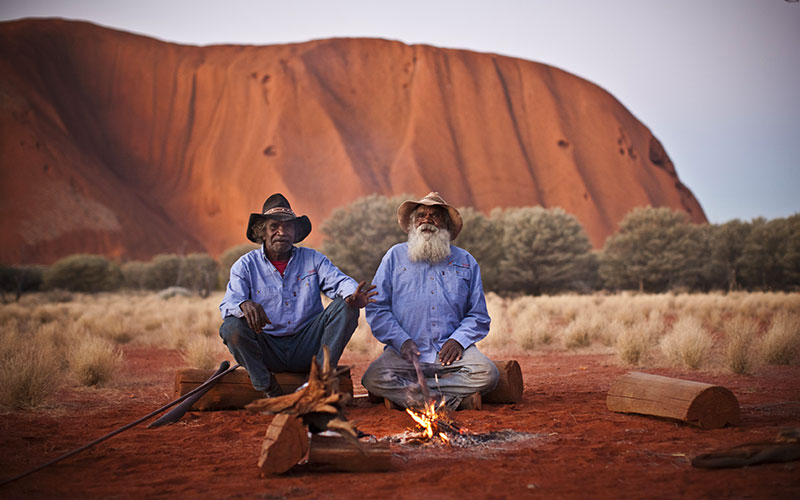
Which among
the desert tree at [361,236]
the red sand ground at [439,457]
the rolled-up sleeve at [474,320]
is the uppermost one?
the desert tree at [361,236]

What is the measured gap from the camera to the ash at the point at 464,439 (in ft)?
13.6

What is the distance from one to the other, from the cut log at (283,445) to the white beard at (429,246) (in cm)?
246

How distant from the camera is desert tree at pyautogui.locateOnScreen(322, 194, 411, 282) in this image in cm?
2944

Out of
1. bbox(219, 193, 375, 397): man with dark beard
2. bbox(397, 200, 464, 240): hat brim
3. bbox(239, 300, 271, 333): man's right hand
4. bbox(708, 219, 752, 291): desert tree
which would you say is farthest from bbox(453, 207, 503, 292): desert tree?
bbox(239, 300, 271, 333): man's right hand

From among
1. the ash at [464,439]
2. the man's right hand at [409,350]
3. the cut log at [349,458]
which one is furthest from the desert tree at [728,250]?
the cut log at [349,458]

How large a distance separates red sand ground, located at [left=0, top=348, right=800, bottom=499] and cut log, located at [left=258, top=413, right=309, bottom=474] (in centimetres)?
10

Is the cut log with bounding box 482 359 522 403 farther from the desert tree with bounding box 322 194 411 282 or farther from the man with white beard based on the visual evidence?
the desert tree with bounding box 322 194 411 282

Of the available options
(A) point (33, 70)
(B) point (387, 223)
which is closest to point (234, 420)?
(B) point (387, 223)

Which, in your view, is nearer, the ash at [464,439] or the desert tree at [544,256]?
the ash at [464,439]

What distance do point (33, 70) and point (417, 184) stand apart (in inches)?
1322

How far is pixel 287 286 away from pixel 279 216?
655 mm

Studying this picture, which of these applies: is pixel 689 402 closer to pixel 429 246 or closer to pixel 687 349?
pixel 429 246

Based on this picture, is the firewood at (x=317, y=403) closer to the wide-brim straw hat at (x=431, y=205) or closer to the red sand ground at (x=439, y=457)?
the red sand ground at (x=439, y=457)

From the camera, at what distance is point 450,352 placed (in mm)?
5203
